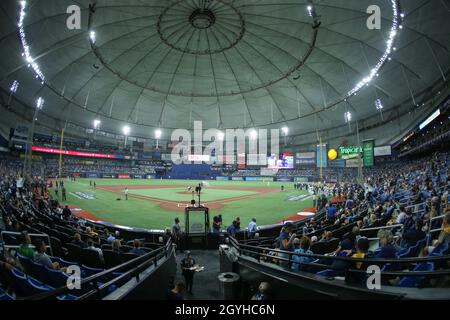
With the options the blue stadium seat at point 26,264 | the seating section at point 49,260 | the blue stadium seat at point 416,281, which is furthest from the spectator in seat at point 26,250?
the blue stadium seat at point 416,281

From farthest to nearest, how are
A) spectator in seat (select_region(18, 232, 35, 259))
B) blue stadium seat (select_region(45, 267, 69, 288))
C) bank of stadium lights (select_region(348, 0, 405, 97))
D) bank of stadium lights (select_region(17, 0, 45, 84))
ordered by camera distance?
bank of stadium lights (select_region(348, 0, 405, 97))
bank of stadium lights (select_region(17, 0, 45, 84))
spectator in seat (select_region(18, 232, 35, 259))
blue stadium seat (select_region(45, 267, 69, 288))

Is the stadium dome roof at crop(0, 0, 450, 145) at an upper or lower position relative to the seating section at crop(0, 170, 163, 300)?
upper

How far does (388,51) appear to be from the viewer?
3397 cm

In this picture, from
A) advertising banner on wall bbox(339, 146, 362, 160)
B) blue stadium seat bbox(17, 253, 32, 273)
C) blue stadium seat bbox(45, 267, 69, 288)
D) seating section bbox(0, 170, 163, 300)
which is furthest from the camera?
advertising banner on wall bbox(339, 146, 362, 160)

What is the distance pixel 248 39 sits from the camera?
136 feet

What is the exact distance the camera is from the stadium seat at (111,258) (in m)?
7.50

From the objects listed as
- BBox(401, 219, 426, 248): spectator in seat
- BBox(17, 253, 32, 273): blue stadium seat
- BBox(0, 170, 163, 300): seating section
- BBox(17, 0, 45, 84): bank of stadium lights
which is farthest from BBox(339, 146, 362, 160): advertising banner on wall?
BBox(17, 0, 45, 84): bank of stadium lights

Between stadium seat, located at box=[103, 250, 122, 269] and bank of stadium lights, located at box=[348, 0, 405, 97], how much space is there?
35.8 meters

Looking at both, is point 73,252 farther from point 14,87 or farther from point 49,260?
point 14,87

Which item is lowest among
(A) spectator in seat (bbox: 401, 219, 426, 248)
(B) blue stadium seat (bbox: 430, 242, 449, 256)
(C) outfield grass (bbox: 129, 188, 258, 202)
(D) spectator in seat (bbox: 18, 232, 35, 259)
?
(C) outfield grass (bbox: 129, 188, 258, 202)

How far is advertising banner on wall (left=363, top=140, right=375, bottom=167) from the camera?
1810 inches

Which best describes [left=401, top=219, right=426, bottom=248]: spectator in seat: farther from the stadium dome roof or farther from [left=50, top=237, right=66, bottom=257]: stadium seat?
the stadium dome roof

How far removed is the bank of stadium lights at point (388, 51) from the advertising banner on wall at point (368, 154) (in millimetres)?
10836

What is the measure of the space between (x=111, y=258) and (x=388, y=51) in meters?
42.6
